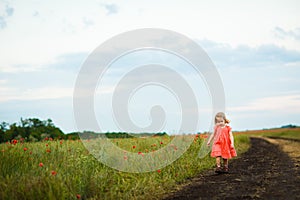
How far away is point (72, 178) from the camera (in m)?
7.35

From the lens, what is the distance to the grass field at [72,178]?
656 cm

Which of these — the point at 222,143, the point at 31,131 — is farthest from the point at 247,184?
the point at 31,131

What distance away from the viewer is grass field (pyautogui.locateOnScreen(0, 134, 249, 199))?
21.5 ft

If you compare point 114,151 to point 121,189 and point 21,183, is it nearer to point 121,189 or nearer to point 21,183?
point 121,189

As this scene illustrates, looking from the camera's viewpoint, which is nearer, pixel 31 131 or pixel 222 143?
pixel 222 143

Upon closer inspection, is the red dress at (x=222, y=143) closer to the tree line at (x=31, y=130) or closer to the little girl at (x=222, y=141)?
the little girl at (x=222, y=141)

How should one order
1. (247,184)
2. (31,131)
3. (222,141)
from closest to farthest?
(247,184)
(222,141)
(31,131)

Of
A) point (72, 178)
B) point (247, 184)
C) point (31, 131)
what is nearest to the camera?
point (72, 178)

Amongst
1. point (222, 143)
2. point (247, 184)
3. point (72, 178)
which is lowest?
point (247, 184)

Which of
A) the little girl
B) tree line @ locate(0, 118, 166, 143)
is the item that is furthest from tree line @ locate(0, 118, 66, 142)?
the little girl

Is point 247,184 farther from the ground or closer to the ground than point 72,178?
closer to the ground

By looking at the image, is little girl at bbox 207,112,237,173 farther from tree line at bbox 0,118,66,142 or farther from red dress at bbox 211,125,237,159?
tree line at bbox 0,118,66,142

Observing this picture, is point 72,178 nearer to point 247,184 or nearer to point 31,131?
point 247,184

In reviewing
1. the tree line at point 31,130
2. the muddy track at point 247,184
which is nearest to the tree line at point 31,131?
the tree line at point 31,130
